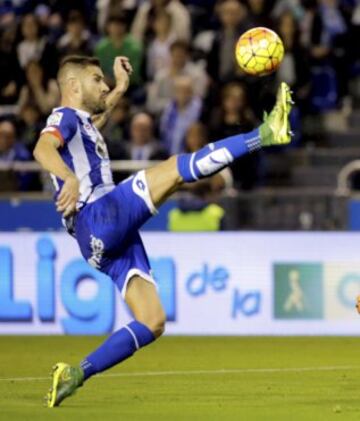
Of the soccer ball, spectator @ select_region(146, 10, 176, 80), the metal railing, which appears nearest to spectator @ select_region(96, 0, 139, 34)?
spectator @ select_region(146, 10, 176, 80)

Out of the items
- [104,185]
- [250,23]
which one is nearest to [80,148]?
[104,185]

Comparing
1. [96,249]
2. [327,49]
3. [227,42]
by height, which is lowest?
[96,249]

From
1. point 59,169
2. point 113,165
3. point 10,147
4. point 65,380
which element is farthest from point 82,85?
point 10,147

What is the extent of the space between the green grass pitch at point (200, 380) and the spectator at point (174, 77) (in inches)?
164

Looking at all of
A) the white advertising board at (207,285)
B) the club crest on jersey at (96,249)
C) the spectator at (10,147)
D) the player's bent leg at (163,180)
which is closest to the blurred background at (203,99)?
the spectator at (10,147)

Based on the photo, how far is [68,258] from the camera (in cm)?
1579

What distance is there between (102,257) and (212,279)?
18.3 ft

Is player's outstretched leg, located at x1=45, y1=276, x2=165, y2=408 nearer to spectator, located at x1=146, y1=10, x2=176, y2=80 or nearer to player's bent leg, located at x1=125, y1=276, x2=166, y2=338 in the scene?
player's bent leg, located at x1=125, y1=276, x2=166, y2=338

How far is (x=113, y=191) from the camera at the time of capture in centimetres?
1012

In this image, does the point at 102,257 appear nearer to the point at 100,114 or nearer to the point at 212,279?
the point at 100,114

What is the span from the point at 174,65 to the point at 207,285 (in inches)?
152

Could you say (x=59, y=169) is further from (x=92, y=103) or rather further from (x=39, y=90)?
(x=39, y=90)

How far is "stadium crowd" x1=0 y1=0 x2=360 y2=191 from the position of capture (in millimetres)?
17938

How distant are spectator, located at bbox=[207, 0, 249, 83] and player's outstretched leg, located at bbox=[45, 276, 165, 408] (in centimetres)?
881
